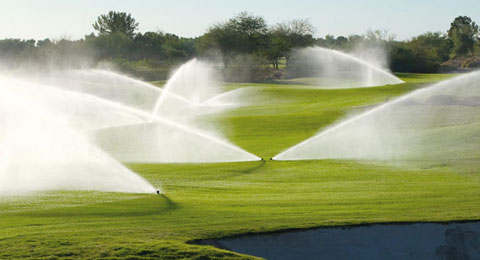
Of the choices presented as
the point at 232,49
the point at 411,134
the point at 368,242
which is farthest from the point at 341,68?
the point at 368,242

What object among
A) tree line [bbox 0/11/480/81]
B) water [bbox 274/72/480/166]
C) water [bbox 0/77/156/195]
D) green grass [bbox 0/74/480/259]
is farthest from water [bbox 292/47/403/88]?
green grass [bbox 0/74/480/259]

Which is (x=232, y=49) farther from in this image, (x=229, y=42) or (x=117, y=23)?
(x=117, y=23)

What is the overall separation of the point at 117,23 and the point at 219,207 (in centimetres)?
15161

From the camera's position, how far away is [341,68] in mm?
94688

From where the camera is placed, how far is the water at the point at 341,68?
2983 inches

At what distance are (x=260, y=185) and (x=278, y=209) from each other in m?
4.98

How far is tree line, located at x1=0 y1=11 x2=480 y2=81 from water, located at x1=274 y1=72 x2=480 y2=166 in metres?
47.4

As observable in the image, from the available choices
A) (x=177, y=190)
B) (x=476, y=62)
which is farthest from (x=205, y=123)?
(x=476, y=62)

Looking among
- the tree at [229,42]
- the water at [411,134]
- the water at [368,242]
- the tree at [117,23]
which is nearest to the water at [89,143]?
the water at [411,134]

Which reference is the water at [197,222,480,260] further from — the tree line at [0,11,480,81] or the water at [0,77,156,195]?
the tree line at [0,11,480,81]

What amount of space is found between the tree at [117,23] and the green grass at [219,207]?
138437 mm

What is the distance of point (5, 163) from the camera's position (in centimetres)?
2619

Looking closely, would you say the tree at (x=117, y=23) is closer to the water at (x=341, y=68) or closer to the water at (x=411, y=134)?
the water at (x=341, y=68)

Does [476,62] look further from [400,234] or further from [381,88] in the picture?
[400,234]
